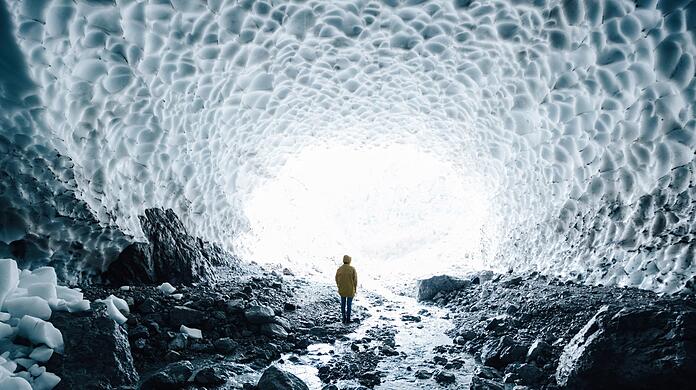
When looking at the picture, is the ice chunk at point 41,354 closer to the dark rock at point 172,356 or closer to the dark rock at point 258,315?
the dark rock at point 172,356

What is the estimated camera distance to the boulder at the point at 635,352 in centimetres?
294

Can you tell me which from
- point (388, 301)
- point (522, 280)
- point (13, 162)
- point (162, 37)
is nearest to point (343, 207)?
point (388, 301)

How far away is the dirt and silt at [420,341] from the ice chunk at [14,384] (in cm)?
82

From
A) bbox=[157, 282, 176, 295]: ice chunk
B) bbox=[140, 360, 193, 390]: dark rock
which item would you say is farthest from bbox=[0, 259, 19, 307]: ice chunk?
bbox=[157, 282, 176, 295]: ice chunk

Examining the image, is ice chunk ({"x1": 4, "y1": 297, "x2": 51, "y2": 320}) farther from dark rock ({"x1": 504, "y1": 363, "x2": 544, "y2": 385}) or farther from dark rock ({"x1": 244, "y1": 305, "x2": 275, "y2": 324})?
dark rock ({"x1": 504, "y1": 363, "x2": 544, "y2": 385})

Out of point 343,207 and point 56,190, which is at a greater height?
point 343,207

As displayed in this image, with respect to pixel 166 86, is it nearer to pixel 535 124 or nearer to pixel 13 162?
pixel 13 162

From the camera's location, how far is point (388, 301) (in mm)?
8508

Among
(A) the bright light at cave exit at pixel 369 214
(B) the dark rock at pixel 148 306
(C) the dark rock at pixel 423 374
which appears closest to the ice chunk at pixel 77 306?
(B) the dark rock at pixel 148 306

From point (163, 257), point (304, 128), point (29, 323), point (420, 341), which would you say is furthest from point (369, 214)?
point (29, 323)

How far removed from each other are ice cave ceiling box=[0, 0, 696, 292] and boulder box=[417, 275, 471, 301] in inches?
49.2

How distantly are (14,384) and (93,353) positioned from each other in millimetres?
636

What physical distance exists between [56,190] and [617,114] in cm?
664

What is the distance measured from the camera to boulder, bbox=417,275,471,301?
317 inches
